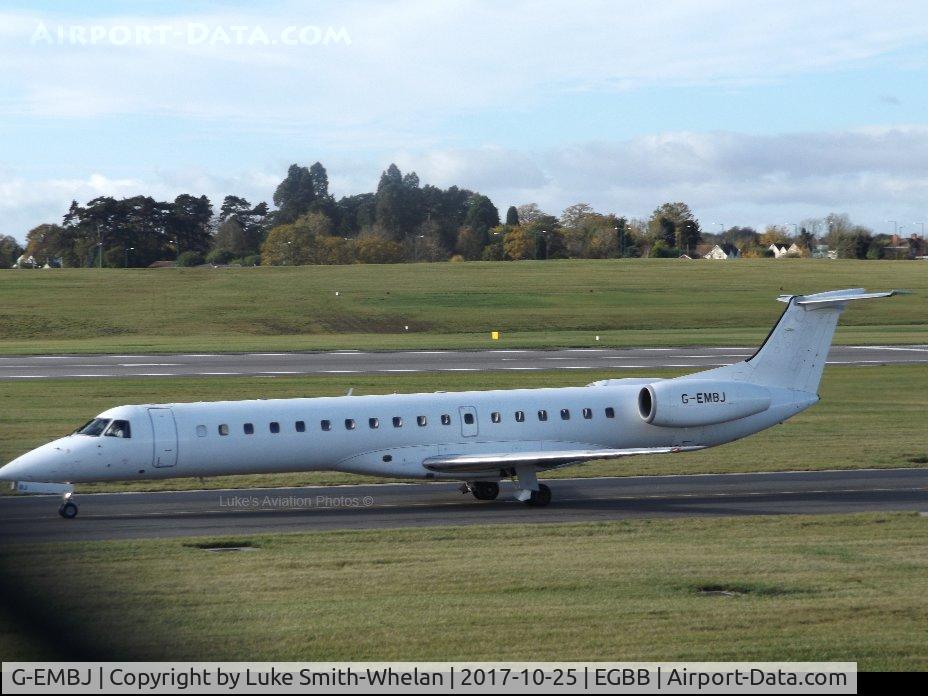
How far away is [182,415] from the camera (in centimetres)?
2633

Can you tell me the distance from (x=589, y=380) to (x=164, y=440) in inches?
1258

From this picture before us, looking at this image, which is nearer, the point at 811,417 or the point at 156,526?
the point at 156,526

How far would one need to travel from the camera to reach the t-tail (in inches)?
1181

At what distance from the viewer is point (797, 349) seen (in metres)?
30.2

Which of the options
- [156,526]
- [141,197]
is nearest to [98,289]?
[141,197]

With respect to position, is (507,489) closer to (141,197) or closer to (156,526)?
(156,526)

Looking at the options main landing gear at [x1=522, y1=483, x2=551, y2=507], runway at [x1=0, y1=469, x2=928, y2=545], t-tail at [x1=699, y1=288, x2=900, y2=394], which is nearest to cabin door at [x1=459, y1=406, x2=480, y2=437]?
runway at [x1=0, y1=469, x2=928, y2=545]

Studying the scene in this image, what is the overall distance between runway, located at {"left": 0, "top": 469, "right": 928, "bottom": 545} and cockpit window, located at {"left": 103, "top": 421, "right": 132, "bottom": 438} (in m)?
1.74

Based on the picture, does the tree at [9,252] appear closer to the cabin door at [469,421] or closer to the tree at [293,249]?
the tree at [293,249]

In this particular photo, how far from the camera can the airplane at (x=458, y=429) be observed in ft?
84.3

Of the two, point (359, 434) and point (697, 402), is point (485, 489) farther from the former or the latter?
point (697, 402)

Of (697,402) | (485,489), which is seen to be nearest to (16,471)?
(485,489)

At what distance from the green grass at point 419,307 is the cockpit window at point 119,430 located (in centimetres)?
4928

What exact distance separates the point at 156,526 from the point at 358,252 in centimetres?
16130
